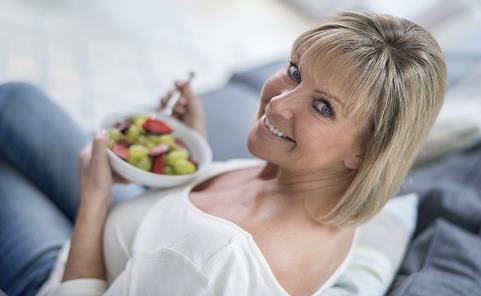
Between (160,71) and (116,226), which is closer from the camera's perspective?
(116,226)

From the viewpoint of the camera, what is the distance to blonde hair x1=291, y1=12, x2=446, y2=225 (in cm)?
84

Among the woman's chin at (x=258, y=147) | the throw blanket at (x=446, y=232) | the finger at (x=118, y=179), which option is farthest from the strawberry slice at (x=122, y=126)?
the throw blanket at (x=446, y=232)

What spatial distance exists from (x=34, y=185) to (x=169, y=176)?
438mm

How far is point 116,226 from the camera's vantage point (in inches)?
42.6

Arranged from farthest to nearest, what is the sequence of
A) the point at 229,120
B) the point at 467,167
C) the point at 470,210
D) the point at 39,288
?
the point at 229,120 < the point at 467,167 < the point at 470,210 < the point at 39,288

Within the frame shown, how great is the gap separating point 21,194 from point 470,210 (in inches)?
43.8

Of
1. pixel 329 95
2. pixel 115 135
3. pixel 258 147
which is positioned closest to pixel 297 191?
pixel 258 147

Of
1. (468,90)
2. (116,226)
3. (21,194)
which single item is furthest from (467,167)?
(21,194)

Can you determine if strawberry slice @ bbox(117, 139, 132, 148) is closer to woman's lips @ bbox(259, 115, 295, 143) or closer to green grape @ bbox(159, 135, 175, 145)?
green grape @ bbox(159, 135, 175, 145)

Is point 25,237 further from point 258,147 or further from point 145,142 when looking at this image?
point 258,147

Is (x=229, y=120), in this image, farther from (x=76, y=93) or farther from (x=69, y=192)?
(x=76, y=93)

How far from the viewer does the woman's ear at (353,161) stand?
3.07 feet

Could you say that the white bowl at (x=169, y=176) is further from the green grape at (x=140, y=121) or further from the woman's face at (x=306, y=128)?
the woman's face at (x=306, y=128)

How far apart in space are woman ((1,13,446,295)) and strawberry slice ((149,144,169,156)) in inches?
3.6
